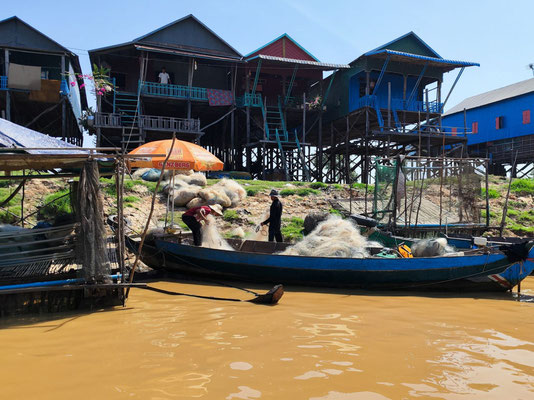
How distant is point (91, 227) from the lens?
5430 millimetres

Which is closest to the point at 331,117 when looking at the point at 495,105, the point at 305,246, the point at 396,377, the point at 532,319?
the point at 495,105

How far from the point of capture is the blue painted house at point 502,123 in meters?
25.4

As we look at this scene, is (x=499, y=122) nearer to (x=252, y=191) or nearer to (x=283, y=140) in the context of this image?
(x=283, y=140)

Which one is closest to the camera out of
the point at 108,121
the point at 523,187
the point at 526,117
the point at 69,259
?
the point at 69,259

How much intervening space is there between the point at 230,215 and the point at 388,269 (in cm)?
625

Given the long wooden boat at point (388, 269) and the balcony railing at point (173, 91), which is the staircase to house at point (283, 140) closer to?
the balcony railing at point (173, 91)

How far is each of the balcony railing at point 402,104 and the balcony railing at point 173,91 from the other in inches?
307

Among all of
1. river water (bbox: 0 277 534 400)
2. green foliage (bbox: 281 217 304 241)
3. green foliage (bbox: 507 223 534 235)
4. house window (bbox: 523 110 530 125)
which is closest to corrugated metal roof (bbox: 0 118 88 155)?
river water (bbox: 0 277 534 400)

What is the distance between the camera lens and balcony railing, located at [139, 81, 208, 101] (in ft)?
62.2

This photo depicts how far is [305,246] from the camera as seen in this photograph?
846cm

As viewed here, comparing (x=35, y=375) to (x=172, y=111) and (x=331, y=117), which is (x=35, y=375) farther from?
(x=331, y=117)

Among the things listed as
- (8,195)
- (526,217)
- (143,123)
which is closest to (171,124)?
(143,123)

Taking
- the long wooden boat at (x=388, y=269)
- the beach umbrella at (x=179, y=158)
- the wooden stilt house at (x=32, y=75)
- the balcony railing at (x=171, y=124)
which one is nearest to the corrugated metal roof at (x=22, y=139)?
the beach umbrella at (x=179, y=158)

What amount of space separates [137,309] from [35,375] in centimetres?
229
